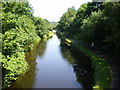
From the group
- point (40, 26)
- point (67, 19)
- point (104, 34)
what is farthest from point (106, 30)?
point (67, 19)

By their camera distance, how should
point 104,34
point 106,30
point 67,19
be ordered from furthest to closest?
point 67,19
point 104,34
point 106,30

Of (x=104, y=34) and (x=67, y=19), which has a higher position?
(x=67, y=19)

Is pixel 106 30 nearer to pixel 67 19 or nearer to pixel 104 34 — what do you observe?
pixel 104 34

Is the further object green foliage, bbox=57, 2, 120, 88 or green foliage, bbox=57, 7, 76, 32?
green foliage, bbox=57, 7, 76, 32

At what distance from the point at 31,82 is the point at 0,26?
5747 mm

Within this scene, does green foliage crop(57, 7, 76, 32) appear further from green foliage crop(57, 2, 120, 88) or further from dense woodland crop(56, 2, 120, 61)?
dense woodland crop(56, 2, 120, 61)

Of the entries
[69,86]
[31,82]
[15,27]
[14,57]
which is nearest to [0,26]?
[15,27]


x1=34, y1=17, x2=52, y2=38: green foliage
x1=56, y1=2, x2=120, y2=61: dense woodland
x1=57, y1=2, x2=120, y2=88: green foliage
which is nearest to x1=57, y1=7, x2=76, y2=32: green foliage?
Result: x1=34, y1=17, x2=52, y2=38: green foliage

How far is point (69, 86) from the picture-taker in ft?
38.0

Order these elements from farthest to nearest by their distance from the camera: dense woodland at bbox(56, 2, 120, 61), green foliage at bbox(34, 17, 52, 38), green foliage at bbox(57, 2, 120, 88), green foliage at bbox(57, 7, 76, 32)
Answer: green foliage at bbox(57, 7, 76, 32) < green foliage at bbox(34, 17, 52, 38) < dense woodland at bbox(56, 2, 120, 61) < green foliage at bbox(57, 2, 120, 88)

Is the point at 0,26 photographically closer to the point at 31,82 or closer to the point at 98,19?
the point at 31,82

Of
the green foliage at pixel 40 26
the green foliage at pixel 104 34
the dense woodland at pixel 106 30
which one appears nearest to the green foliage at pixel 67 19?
the green foliage at pixel 40 26

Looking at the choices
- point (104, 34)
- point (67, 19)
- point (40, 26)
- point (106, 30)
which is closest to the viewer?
point (106, 30)

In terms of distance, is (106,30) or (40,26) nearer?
(106,30)
